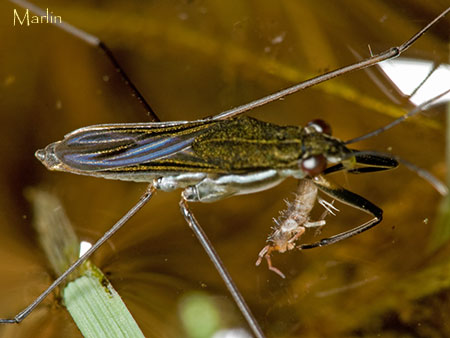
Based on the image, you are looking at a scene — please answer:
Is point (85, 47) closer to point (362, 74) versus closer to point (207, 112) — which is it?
point (207, 112)

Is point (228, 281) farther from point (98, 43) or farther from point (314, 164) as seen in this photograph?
point (98, 43)

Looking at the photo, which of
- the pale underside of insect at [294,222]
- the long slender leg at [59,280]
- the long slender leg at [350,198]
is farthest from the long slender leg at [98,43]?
the long slender leg at [350,198]

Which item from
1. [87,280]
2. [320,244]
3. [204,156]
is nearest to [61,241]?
[87,280]

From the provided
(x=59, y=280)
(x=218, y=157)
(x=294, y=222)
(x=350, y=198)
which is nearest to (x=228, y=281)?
(x=294, y=222)

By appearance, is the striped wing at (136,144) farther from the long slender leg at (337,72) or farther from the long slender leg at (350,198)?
the long slender leg at (350,198)

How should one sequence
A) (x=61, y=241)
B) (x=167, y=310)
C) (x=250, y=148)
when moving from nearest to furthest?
(x=250, y=148) < (x=167, y=310) < (x=61, y=241)

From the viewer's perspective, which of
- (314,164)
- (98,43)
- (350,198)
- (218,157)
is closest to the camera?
(314,164)

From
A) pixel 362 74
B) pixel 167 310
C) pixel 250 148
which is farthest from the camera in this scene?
pixel 362 74
